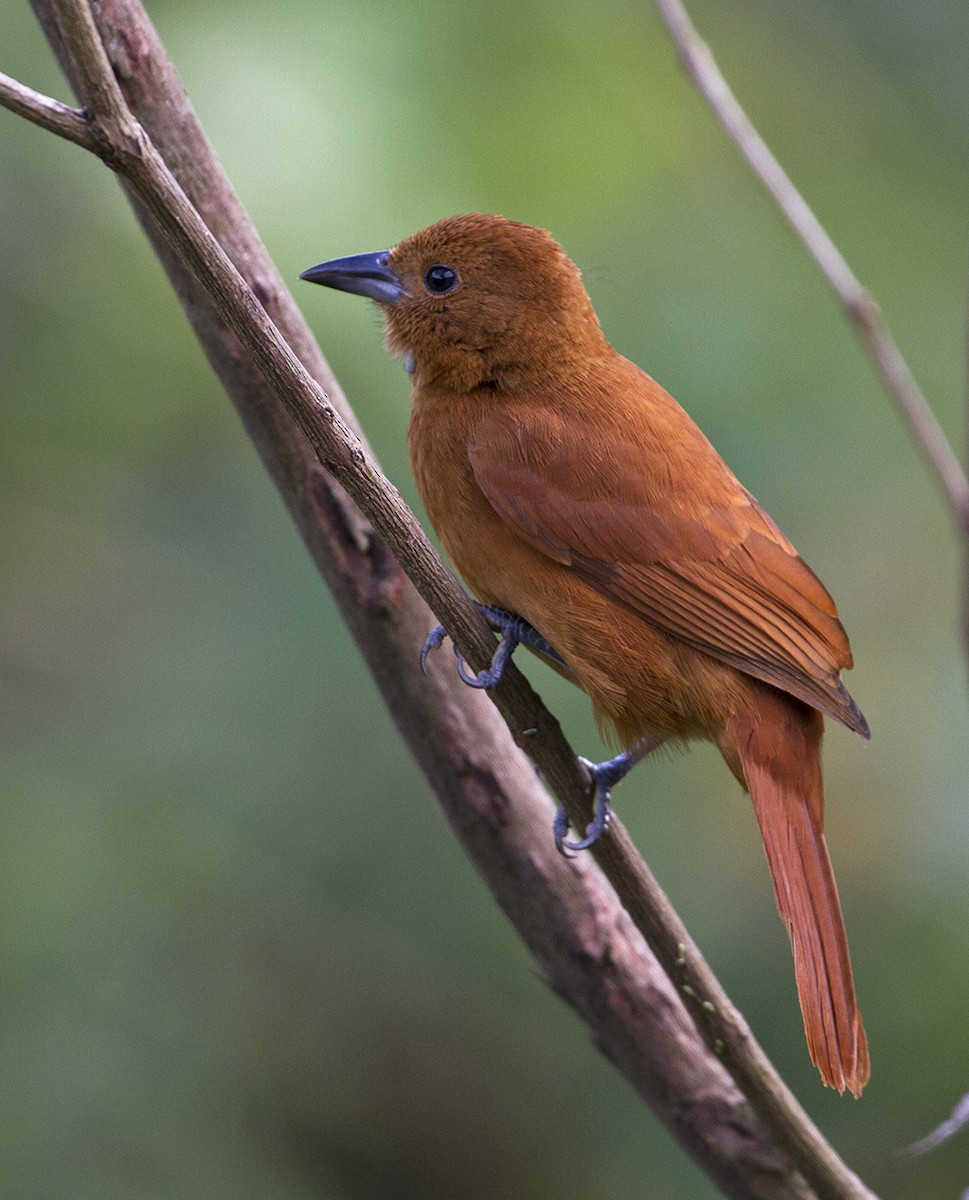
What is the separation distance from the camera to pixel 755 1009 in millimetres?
3055

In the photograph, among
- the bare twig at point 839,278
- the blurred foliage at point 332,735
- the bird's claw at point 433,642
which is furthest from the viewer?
the blurred foliage at point 332,735

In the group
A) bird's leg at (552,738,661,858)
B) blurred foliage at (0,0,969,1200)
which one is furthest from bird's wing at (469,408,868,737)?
blurred foliage at (0,0,969,1200)

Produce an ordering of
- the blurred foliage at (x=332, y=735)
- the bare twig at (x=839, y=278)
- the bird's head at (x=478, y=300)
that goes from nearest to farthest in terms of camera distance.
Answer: the bare twig at (x=839, y=278), the bird's head at (x=478, y=300), the blurred foliage at (x=332, y=735)

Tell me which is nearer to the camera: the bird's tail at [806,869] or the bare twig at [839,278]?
the bare twig at [839,278]

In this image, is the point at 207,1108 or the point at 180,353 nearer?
the point at 207,1108

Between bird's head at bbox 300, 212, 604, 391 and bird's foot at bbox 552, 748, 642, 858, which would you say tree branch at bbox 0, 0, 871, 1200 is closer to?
bird's foot at bbox 552, 748, 642, 858

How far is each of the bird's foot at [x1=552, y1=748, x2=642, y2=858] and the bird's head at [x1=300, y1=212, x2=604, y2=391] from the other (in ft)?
2.55

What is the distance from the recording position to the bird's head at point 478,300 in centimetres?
294

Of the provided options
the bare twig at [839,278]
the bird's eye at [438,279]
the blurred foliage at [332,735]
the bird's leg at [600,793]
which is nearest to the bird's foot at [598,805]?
the bird's leg at [600,793]

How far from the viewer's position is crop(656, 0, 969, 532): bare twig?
1681 millimetres

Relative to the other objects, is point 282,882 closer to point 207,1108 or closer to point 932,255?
point 207,1108

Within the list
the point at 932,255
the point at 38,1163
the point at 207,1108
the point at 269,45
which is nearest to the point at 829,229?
the point at 932,255

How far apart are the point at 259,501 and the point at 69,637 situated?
0.58m

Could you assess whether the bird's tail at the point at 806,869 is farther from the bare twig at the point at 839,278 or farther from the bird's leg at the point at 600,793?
the bare twig at the point at 839,278
